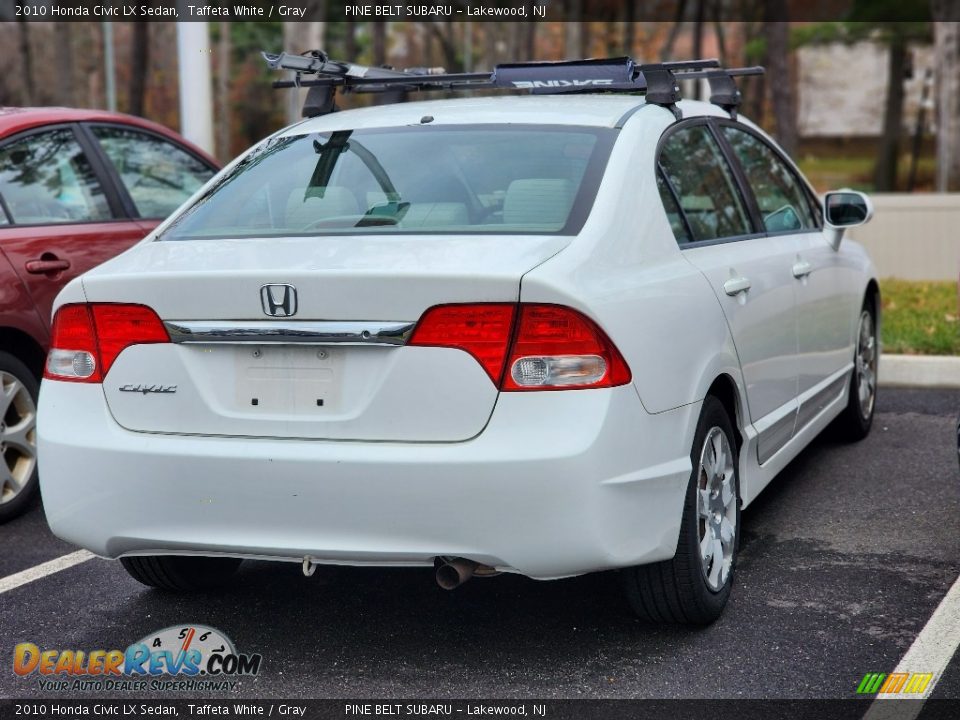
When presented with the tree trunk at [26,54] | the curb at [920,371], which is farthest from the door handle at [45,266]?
the tree trunk at [26,54]

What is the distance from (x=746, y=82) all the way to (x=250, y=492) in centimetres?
5166

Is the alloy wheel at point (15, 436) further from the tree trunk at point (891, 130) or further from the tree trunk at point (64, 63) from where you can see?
the tree trunk at point (891, 130)

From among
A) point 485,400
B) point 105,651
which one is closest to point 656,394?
point 485,400

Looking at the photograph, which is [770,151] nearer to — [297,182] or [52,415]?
[297,182]

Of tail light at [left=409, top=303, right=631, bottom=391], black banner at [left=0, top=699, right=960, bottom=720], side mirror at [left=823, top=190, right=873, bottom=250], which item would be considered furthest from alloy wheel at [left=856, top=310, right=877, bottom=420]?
tail light at [left=409, top=303, right=631, bottom=391]

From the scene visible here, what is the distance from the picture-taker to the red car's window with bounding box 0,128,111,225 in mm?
6012

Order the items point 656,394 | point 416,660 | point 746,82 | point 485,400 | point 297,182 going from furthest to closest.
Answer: point 746,82
point 297,182
point 416,660
point 656,394
point 485,400

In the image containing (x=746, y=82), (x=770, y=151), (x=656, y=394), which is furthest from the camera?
(x=746, y=82)

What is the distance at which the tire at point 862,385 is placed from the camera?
673cm

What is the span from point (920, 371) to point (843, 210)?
9.16 feet

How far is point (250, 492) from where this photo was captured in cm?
365

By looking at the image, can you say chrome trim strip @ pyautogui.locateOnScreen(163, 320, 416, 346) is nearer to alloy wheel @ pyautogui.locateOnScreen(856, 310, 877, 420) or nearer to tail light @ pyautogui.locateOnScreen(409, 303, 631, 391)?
tail light @ pyautogui.locateOnScreen(409, 303, 631, 391)

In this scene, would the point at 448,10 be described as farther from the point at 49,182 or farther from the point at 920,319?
the point at 49,182

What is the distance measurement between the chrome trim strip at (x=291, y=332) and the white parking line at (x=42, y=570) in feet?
5.37
